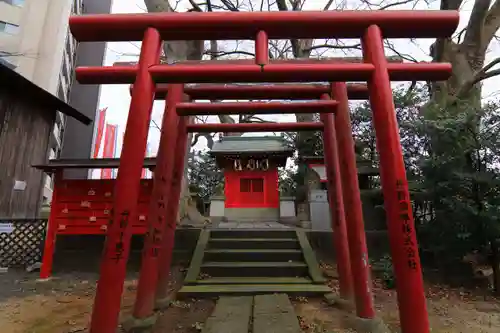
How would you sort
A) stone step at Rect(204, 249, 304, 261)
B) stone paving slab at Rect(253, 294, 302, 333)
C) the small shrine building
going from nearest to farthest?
stone paving slab at Rect(253, 294, 302, 333)
stone step at Rect(204, 249, 304, 261)
the small shrine building

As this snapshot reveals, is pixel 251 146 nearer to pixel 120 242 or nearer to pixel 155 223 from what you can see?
pixel 155 223

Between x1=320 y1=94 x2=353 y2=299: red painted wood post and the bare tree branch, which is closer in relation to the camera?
x1=320 y1=94 x2=353 y2=299: red painted wood post

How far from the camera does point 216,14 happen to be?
313cm

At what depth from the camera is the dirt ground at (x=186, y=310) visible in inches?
155

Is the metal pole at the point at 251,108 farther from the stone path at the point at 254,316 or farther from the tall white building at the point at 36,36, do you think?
the tall white building at the point at 36,36

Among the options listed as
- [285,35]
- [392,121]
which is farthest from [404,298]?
[285,35]

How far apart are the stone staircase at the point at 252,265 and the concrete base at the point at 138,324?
1175 millimetres

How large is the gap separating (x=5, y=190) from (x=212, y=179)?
14.0 meters

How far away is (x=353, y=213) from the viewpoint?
4.07m

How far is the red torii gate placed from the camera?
2.63 m

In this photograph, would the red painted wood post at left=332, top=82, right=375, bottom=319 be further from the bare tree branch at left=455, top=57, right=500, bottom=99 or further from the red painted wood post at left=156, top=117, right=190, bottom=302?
the bare tree branch at left=455, top=57, right=500, bottom=99

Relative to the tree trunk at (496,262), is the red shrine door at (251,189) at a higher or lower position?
higher

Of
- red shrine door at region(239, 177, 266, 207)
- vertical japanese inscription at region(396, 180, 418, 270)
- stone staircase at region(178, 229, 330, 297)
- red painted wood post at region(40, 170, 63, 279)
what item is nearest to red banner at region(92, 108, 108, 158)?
red shrine door at region(239, 177, 266, 207)

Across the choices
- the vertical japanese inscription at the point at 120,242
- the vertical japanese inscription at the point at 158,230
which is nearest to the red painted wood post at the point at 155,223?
the vertical japanese inscription at the point at 158,230
